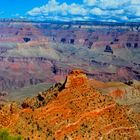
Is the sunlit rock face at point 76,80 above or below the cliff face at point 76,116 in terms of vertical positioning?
above

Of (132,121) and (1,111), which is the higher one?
(1,111)

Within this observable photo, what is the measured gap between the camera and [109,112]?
5259cm

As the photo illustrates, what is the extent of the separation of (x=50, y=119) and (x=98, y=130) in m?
4.71

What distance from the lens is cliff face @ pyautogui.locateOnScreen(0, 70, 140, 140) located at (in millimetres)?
44281

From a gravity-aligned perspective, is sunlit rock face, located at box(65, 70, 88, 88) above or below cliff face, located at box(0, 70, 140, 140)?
above

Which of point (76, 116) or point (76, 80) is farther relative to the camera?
point (76, 80)

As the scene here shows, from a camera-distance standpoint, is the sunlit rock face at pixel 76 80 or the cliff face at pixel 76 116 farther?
→ the sunlit rock face at pixel 76 80

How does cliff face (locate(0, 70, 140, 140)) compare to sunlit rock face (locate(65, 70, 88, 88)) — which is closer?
cliff face (locate(0, 70, 140, 140))

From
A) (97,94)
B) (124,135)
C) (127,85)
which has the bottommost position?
(127,85)

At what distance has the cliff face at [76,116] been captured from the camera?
4428cm

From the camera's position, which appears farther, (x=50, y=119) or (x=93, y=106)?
(x=93, y=106)

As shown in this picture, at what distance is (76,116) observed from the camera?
1934 inches

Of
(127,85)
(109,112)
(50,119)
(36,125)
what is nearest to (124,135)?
(109,112)

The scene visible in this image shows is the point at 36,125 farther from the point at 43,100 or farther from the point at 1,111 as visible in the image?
the point at 43,100
